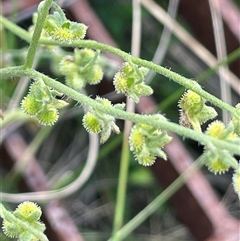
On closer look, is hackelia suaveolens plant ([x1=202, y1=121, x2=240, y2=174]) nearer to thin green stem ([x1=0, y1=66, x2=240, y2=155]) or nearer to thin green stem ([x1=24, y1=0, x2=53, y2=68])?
thin green stem ([x1=0, y1=66, x2=240, y2=155])

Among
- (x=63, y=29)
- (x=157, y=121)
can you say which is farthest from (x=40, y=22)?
(x=157, y=121)

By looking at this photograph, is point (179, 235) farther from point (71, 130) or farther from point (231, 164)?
point (231, 164)

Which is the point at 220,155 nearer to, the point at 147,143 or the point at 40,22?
the point at 147,143

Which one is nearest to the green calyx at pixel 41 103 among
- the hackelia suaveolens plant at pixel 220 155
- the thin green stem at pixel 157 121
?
the thin green stem at pixel 157 121

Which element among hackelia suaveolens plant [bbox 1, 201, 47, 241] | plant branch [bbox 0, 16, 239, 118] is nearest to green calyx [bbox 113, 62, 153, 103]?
plant branch [bbox 0, 16, 239, 118]

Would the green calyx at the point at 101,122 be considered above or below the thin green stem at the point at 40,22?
below

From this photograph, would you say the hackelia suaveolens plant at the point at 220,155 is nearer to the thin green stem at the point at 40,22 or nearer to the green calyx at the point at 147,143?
the green calyx at the point at 147,143

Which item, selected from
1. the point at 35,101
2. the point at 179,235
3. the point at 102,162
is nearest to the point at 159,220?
the point at 179,235
